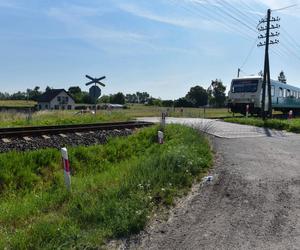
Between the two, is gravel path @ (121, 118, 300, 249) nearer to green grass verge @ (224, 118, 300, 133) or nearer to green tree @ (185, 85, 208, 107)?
green grass verge @ (224, 118, 300, 133)

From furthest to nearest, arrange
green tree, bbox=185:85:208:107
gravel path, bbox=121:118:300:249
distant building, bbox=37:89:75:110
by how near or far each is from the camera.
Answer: green tree, bbox=185:85:208:107 → distant building, bbox=37:89:75:110 → gravel path, bbox=121:118:300:249

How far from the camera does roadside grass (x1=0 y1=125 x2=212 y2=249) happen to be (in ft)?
16.6

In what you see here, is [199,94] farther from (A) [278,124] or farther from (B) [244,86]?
(A) [278,124]

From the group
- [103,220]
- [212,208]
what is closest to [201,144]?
[212,208]

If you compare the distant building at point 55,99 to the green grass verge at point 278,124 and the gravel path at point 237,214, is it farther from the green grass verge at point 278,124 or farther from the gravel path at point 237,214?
A: the gravel path at point 237,214

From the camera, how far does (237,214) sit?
5.92 metres

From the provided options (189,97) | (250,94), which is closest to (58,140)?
(250,94)

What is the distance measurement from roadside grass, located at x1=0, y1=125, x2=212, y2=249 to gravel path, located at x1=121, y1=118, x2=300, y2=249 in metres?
0.35

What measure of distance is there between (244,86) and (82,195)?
26.4 meters

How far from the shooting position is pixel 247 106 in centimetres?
2988

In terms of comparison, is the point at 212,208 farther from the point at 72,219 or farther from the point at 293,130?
the point at 293,130

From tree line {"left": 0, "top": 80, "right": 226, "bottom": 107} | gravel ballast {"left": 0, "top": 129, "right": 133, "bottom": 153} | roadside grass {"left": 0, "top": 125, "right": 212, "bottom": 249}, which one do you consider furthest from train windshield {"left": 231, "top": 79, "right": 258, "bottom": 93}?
tree line {"left": 0, "top": 80, "right": 226, "bottom": 107}

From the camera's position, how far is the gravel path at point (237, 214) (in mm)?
4984

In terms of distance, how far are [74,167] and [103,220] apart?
5.40 m
